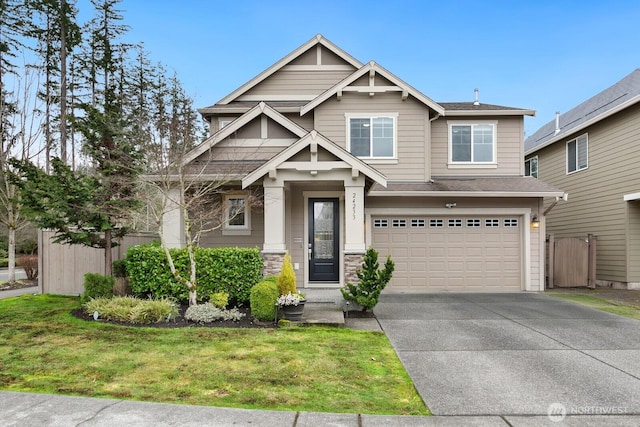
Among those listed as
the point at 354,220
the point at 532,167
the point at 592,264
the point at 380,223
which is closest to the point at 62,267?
the point at 354,220

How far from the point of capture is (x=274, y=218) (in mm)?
9461

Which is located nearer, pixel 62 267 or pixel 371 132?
pixel 62 267

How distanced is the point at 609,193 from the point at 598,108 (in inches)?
150

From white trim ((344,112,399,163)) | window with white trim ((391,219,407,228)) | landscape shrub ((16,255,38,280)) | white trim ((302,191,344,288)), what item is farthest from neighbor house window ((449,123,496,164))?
landscape shrub ((16,255,38,280))

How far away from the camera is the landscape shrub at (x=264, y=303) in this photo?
7419mm

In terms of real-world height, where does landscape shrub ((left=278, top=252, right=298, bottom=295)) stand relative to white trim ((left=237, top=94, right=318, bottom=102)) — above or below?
below

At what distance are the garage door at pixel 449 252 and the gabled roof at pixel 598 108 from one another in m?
4.82

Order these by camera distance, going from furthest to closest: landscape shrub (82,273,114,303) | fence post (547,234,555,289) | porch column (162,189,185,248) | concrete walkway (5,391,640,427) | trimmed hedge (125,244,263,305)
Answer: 1. fence post (547,234,555,289)
2. porch column (162,189,185,248)
3. trimmed hedge (125,244,263,305)
4. landscape shrub (82,273,114,303)
5. concrete walkway (5,391,640,427)

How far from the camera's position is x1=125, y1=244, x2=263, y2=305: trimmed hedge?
8.62 meters

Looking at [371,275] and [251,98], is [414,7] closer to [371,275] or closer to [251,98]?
[251,98]

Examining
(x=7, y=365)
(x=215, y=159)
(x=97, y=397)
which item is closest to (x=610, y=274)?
(x=215, y=159)

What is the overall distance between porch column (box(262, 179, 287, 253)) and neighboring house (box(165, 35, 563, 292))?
0.17 metres

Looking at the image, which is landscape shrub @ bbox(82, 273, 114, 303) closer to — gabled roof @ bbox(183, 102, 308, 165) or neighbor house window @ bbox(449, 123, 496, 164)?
gabled roof @ bbox(183, 102, 308, 165)

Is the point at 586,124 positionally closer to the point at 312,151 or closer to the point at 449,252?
the point at 449,252
